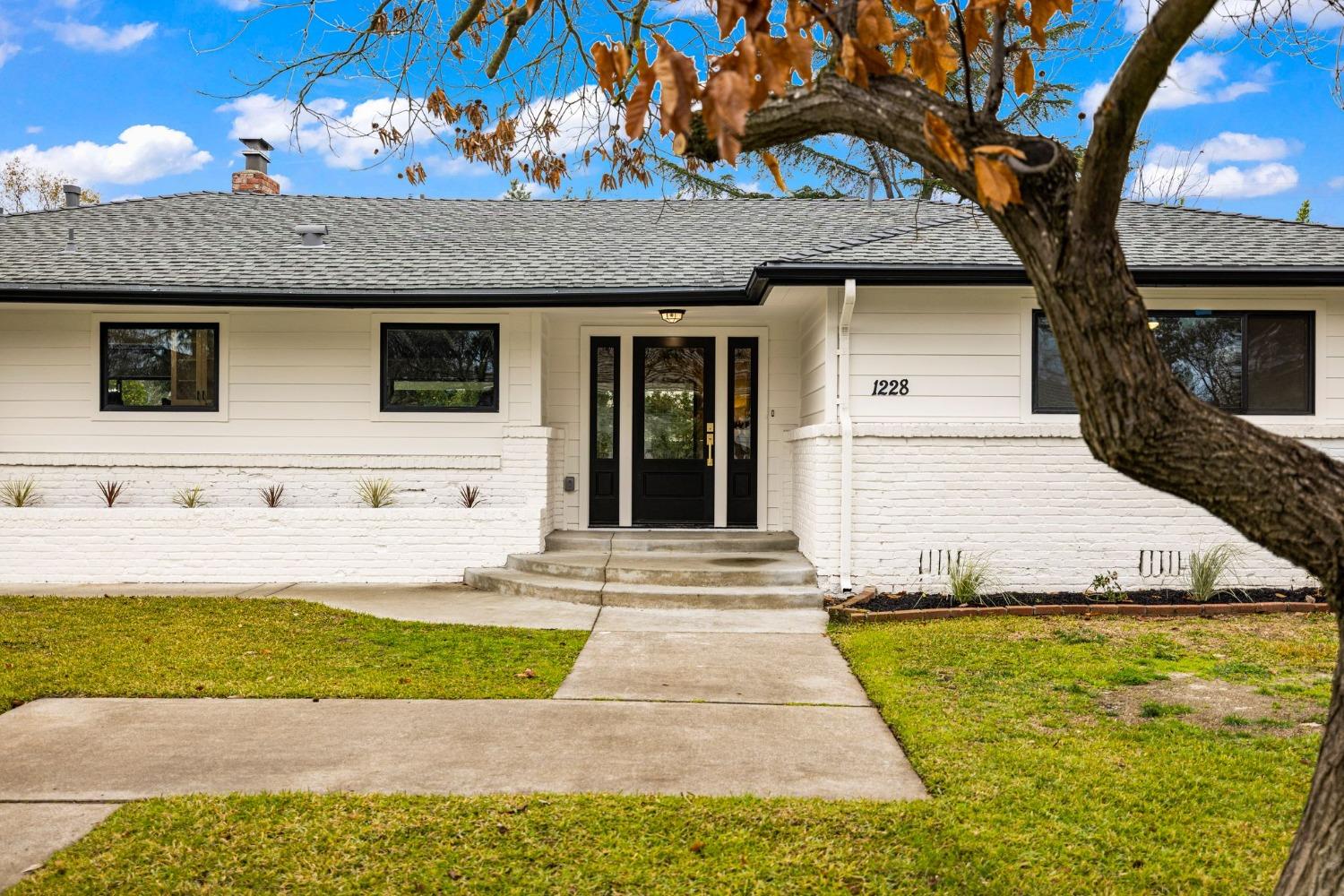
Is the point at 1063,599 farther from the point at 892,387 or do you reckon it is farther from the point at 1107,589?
the point at 892,387

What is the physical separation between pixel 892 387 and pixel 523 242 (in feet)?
18.0

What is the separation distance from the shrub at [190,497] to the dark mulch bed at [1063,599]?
22.8ft

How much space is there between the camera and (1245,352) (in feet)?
29.5

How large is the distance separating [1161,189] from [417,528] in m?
19.7

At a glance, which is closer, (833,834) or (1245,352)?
(833,834)

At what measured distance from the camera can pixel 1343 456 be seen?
8.89 meters

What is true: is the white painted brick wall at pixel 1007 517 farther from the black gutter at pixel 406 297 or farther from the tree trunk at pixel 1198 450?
the tree trunk at pixel 1198 450

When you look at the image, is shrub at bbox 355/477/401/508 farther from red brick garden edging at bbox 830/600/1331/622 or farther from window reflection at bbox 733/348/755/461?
red brick garden edging at bbox 830/600/1331/622

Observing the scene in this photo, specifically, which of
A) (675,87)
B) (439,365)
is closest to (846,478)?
(439,365)

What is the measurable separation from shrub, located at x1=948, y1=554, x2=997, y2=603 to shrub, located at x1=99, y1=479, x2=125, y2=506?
8736 mm

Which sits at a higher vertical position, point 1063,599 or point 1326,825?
point 1326,825

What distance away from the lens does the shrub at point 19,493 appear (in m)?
9.95

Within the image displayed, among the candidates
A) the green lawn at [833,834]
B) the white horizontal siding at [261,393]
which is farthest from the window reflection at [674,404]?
the green lawn at [833,834]

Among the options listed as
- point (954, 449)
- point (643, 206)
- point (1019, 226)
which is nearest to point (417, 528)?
point (954, 449)
